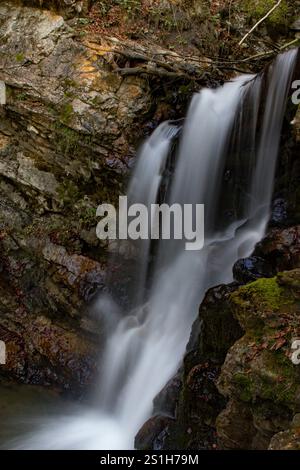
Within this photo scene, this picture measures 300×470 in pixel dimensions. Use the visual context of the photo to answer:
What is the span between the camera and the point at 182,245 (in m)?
6.95

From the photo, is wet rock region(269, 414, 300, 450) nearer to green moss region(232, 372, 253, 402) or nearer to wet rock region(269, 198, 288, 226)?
green moss region(232, 372, 253, 402)

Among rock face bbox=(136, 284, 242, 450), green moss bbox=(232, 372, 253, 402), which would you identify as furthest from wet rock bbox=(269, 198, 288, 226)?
green moss bbox=(232, 372, 253, 402)

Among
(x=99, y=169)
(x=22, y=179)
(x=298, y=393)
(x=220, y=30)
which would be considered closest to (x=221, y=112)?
(x=99, y=169)

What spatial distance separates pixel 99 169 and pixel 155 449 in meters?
4.10

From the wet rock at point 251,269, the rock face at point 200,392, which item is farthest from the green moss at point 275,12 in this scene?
the rock face at point 200,392

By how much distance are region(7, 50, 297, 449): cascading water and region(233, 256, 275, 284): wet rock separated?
74 centimetres

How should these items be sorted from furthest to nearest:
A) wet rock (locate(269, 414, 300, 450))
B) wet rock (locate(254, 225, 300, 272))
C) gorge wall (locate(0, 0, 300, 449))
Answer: gorge wall (locate(0, 0, 300, 449)) → wet rock (locate(254, 225, 300, 272)) → wet rock (locate(269, 414, 300, 450))

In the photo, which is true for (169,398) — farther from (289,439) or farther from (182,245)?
(182,245)

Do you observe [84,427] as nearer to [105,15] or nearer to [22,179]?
[22,179]

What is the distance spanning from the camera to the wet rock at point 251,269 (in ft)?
15.9

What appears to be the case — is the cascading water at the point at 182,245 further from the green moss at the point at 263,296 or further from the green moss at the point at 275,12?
the green moss at the point at 275,12

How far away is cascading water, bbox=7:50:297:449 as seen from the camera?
5887 millimetres

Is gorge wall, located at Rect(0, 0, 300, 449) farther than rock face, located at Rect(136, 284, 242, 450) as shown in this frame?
Yes

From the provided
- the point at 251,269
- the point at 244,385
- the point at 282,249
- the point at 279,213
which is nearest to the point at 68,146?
the point at 279,213
